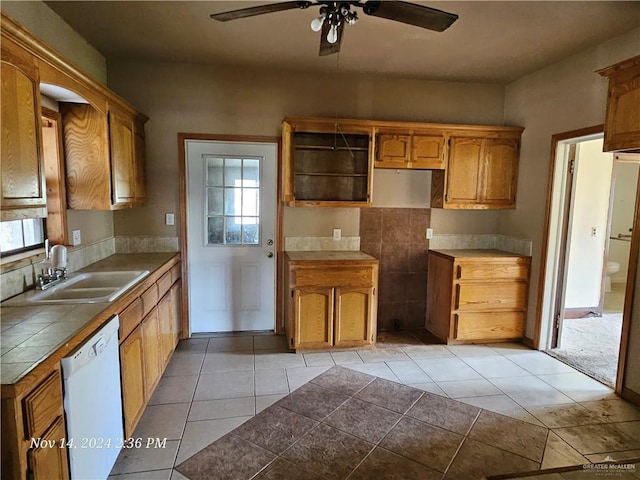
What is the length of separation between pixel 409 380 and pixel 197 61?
11.1ft

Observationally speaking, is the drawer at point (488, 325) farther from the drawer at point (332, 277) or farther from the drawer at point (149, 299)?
the drawer at point (149, 299)

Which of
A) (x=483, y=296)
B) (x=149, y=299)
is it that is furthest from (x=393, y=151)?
(x=149, y=299)

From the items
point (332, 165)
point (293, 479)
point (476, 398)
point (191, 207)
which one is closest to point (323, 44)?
point (332, 165)

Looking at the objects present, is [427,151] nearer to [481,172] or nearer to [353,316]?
[481,172]

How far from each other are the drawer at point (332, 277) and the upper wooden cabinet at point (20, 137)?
204 centimetres

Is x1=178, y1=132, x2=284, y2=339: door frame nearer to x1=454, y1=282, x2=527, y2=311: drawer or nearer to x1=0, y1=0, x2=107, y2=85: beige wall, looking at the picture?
x1=0, y1=0, x2=107, y2=85: beige wall

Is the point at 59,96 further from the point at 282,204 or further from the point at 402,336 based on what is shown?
the point at 402,336

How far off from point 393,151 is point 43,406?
3.30 meters

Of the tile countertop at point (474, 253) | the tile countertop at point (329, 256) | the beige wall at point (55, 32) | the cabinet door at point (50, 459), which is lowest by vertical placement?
the cabinet door at point (50, 459)

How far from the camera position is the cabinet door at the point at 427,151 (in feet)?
12.4

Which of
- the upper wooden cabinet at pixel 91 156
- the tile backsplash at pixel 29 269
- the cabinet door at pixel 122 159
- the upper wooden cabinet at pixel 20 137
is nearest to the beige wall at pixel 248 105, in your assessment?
the cabinet door at pixel 122 159

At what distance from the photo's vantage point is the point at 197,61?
11.7ft

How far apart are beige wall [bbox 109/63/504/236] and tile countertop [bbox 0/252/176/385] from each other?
1.75 m

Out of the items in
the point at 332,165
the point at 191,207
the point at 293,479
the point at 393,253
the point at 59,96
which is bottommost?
the point at 293,479
